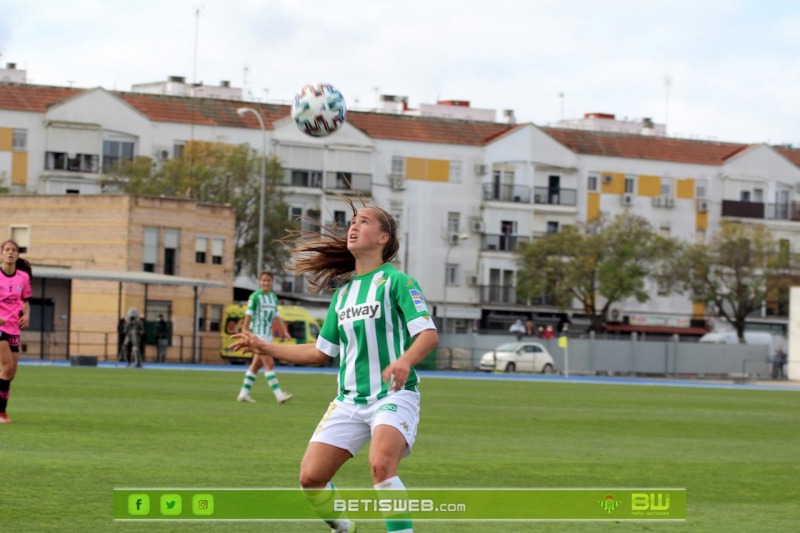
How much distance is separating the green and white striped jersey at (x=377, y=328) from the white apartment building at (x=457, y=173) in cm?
7480

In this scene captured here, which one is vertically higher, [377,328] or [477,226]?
[477,226]

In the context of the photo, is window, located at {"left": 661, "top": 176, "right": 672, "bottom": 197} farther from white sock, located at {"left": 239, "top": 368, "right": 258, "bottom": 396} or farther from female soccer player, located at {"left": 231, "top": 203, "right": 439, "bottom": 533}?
female soccer player, located at {"left": 231, "top": 203, "right": 439, "bottom": 533}

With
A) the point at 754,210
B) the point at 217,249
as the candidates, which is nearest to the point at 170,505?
the point at 217,249

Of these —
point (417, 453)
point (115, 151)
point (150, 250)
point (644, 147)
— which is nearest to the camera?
point (417, 453)

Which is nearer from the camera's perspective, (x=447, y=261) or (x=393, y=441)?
(x=393, y=441)

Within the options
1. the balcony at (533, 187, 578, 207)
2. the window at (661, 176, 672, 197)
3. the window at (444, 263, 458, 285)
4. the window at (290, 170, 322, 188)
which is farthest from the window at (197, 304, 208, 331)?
the window at (661, 176, 672, 197)

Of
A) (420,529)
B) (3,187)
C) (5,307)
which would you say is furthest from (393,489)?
(3,187)

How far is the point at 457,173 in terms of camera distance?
9425 cm

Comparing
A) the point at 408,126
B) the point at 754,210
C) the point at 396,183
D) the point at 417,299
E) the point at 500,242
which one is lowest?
the point at 417,299

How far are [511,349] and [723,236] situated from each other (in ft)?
100

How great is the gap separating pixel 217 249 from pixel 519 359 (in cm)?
1722

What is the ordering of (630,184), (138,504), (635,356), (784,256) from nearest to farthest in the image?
1. (138,504)
2. (635,356)
3. (784,256)
4. (630,184)

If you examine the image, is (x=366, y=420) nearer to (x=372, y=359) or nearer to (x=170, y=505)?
(x=372, y=359)

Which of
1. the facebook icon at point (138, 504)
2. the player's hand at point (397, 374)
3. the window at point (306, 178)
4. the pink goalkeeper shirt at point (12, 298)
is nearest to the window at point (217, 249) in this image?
the window at point (306, 178)
